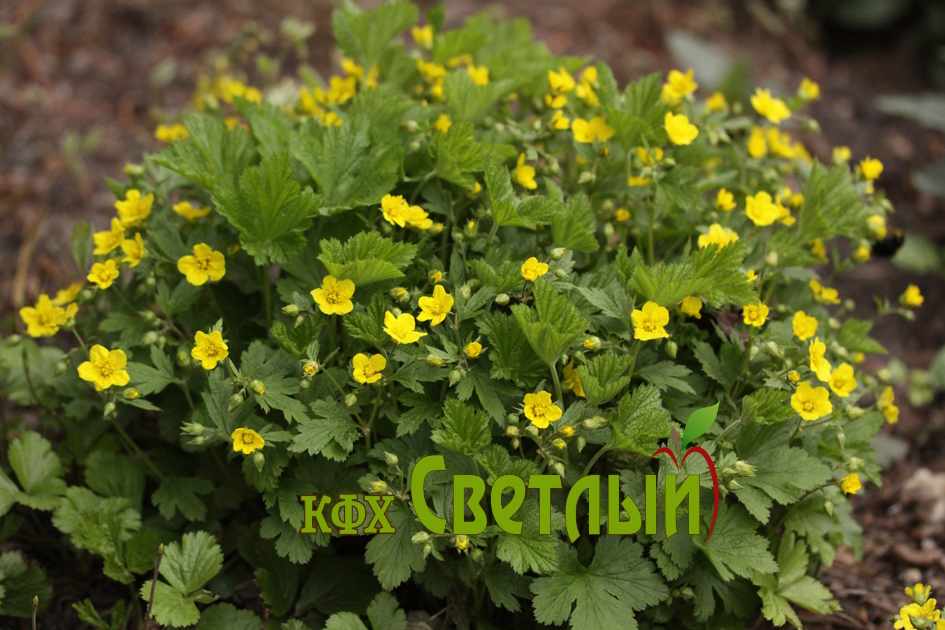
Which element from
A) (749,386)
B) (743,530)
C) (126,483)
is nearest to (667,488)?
(743,530)

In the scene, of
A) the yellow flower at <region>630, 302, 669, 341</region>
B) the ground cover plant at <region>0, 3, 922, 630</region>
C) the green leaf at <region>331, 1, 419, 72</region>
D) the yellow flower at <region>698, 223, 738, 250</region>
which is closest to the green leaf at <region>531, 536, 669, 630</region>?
the ground cover plant at <region>0, 3, 922, 630</region>

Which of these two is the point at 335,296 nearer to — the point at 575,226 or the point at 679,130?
the point at 575,226

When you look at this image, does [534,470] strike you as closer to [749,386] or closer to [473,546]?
[473,546]

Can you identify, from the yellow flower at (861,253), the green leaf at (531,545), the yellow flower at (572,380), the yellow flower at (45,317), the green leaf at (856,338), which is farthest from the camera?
the yellow flower at (861,253)

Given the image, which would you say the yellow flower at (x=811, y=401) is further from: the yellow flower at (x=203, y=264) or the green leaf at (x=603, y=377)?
the yellow flower at (x=203, y=264)

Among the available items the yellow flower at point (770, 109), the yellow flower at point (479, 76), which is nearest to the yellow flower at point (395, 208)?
the yellow flower at point (479, 76)

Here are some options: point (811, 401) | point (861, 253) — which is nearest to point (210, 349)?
point (811, 401)

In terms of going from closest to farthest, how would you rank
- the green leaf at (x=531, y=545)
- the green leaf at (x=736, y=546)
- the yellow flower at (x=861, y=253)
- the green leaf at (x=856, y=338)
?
the green leaf at (x=531, y=545), the green leaf at (x=736, y=546), the green leaf at (x=856, y=338), the yellow flower at (x=861, y=253)

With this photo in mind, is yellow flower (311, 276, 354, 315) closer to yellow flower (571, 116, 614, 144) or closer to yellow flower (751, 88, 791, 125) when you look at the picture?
yellow flower (571, 116, 614, 144)
